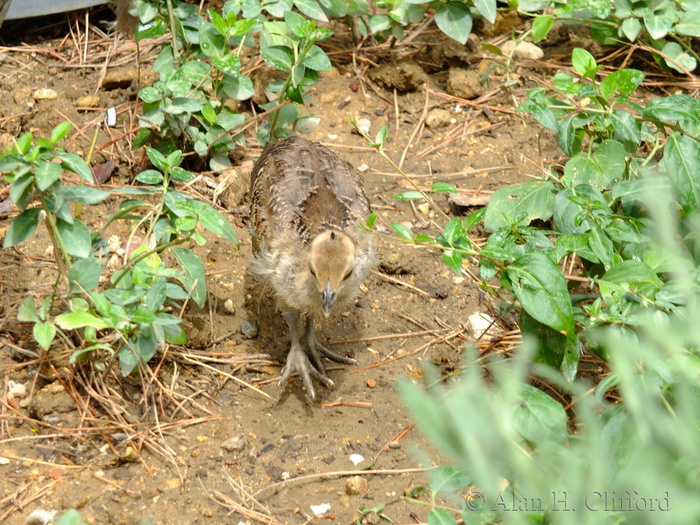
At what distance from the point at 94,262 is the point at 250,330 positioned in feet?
4.57

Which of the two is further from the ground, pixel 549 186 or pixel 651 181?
pixel 651 181

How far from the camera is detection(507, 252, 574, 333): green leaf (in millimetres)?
3564

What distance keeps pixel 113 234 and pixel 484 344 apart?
8.51 ft

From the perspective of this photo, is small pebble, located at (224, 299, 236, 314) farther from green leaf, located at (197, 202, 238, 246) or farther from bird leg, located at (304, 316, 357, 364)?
green leaf, located at (197, 202, 238, 246)

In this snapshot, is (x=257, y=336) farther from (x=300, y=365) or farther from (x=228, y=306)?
(x=300, y=365)

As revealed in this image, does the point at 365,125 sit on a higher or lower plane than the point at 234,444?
higher

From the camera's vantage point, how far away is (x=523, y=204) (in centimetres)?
468

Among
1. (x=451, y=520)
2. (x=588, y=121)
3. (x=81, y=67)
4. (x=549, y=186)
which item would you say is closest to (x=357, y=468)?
(x=451, y=520)

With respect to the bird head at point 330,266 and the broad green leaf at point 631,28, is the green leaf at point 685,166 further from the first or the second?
the broad green leaf at point 631,28

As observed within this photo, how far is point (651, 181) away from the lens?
3.73 meters

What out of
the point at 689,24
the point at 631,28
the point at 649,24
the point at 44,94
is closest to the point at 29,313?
the point at 44,94

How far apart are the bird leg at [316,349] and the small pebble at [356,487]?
102 cm

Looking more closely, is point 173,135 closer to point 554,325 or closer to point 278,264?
point 278,264

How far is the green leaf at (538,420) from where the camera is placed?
241 centimetres
